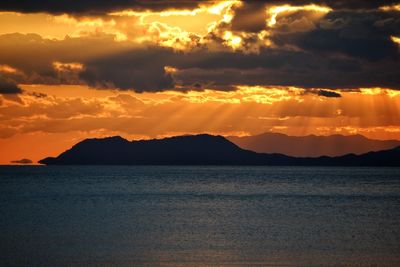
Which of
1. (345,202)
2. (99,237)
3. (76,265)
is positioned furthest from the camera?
(345,202)

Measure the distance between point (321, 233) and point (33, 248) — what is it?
2388 centimetres

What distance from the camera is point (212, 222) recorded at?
2813 inches

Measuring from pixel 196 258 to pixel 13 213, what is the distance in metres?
40.8

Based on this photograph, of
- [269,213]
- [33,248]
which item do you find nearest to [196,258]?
[33,248]

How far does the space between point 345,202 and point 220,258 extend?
61523 mm

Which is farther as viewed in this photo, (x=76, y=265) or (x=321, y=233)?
(x=321, y=233)

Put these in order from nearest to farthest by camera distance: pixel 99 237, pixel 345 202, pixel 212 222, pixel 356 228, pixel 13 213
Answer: pixel 99 237
pixel 356 228
pixel 212 222
pixel 13 213
pixel 345 202

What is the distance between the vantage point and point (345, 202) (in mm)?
105812

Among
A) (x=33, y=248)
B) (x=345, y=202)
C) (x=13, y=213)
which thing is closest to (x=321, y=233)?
(x=33, y=248)

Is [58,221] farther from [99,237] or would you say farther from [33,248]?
[33,248]

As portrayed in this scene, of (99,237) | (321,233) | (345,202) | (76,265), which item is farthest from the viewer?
(345,202)

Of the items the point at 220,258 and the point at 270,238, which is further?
the point at 270,238

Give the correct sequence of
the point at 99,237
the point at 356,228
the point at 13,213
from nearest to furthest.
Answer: the point at 99,237, the point at 356,228, the point at 13,213

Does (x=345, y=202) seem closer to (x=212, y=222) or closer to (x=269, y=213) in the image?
(x=269, y=213)
